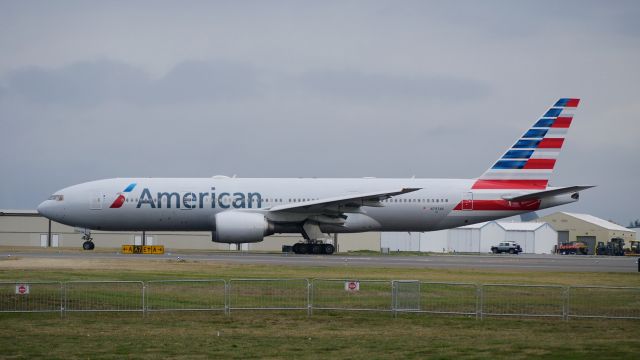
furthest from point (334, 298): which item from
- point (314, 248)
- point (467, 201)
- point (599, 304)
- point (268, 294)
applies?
point (467, 201)

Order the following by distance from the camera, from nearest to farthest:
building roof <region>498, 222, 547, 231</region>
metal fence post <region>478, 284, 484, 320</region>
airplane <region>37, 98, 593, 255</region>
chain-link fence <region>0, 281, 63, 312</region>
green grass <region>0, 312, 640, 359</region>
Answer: green grass <region>0, 312, 640, 359</region> < metal fence post <region>478, 284, 484, 320</region> < chain-link fence <region>0, 281, 63, 312</region> < airplane <region>37, 98, 593, 255</region> < building roof <region>498, 222, 547, 231</region>

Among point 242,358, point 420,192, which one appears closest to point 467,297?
point 242,358

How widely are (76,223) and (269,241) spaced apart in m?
24.7

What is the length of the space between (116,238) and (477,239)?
35.9 metres

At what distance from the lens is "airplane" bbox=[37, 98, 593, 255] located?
52406 mm

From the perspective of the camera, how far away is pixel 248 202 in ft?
174

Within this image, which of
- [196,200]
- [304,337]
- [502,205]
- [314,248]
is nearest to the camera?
[304,337]

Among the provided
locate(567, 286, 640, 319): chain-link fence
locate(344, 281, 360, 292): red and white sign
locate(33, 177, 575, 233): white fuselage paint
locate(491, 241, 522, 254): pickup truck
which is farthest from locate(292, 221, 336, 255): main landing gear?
locate(567, 286, 640, 319): chain-link fence

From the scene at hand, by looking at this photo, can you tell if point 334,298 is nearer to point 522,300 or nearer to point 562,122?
point 522,300

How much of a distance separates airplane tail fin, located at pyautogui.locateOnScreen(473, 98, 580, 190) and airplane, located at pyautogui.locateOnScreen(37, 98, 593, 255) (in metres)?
0.06

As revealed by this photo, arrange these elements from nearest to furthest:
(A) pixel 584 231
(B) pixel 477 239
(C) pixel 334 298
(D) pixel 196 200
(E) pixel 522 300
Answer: (E) pixel 522 300, (C) pixel 334 298, (D) pixel 196 200, (B) pixel 477 239, (A) pixel 584 231

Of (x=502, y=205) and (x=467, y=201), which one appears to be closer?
(x=502, y=205)

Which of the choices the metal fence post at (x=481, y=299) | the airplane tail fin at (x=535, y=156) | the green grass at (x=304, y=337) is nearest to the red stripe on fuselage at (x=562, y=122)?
the airplane tail fin at (x=535, y=156)

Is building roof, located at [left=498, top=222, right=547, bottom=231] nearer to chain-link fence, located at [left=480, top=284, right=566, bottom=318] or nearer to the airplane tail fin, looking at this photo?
the airplane tail fin
